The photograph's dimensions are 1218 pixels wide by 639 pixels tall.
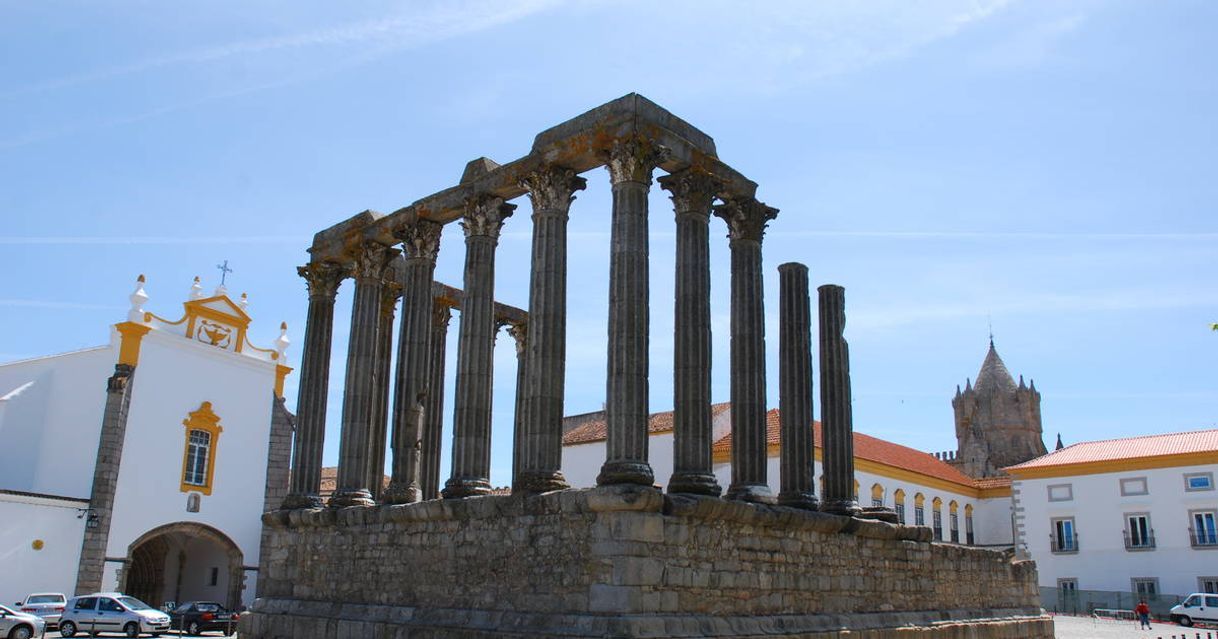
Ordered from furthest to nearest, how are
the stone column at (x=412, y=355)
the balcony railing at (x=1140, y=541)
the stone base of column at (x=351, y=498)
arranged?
the balcony railing at (x=1140, y=541), the stone base of column at (x=351, y=498), the stone column at (x=412, y=355)

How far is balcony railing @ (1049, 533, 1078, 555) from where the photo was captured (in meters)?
41.5

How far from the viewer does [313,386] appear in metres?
19.8

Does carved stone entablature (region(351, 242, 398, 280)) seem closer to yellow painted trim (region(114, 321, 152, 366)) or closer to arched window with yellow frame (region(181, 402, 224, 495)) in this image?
yellow painted trim (region(114, 321, 152, 366))

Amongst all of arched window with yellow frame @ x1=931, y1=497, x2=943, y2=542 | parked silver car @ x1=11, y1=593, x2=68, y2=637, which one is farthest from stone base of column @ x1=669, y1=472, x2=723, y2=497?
arched window with yellow frame @ x1=931, y1=497, x2=943, y2=542

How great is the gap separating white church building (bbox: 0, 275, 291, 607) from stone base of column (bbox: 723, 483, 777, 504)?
21851 mm

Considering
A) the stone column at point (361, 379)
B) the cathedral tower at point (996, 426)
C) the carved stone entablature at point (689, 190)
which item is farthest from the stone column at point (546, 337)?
the cathedral tower at point (996, 426)

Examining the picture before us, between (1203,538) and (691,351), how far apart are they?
106 ft

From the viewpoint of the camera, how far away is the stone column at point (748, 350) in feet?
52.4

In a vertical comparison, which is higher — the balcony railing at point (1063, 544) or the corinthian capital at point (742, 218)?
the corinthian capital at point (742, 218)

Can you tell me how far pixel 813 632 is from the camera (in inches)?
585

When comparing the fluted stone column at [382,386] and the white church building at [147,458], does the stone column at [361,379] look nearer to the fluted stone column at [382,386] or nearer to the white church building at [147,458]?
the fluted stone column at [382,386]

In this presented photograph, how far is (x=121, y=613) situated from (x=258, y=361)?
11273 millimetres

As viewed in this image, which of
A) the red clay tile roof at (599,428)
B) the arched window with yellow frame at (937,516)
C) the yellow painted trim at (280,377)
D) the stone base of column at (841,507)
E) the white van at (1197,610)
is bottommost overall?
the white van at (1197,610)

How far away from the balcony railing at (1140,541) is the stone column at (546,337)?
3340 centimetres
